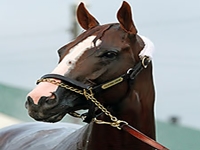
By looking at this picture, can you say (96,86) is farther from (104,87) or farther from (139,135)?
(139,135)

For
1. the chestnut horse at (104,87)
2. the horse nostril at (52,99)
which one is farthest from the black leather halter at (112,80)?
the horse nostril at (52,99)

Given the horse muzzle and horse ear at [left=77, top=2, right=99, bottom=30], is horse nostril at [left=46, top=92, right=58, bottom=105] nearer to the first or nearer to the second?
the horse muzzle

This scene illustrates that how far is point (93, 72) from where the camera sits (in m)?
3.33

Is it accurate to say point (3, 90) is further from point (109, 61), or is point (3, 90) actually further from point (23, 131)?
point (109, 61)

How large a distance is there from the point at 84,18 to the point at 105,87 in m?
0.68

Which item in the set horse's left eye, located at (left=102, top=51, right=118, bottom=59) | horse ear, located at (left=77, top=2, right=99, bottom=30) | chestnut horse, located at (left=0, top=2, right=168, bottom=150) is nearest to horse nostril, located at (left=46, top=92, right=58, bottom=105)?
chestnut horse, located at (left=0, top=2, right=168, bottom=150)

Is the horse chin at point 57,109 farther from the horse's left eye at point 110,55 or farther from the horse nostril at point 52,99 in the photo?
the horse's left eye at point 110,55

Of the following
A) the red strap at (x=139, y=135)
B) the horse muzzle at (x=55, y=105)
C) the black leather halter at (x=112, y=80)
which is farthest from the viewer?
the red strap at (x=139, y=135)

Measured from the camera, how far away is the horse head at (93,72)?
10.5 feet

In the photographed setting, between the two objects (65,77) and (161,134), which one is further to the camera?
(161,134)

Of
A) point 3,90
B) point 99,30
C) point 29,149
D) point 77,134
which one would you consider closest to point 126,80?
point 99,30

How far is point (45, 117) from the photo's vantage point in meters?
3.22

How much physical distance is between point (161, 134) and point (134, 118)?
6.16 meters

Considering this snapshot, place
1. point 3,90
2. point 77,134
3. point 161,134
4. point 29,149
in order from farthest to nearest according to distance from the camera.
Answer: point 3,90
point 161,134
point 29,149
point 77,134
